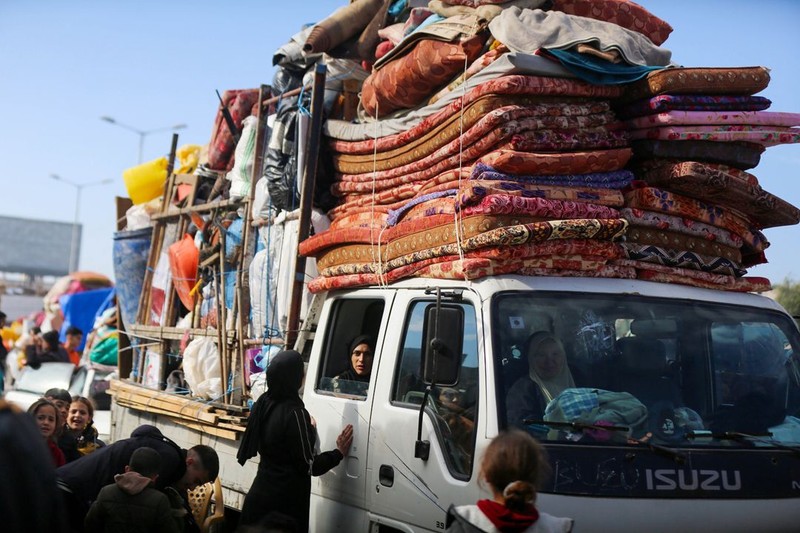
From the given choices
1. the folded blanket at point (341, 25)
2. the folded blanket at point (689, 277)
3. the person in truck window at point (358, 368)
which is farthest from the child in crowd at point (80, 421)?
the folded blanket at point (689, 277)

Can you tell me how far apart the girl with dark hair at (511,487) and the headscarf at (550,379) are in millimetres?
1101

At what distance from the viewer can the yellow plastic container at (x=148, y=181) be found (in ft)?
31.1

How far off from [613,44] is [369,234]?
1.70 m

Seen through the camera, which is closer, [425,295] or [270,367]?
[425,295]

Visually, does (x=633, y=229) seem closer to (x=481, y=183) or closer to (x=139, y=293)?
(x=481, y=183)

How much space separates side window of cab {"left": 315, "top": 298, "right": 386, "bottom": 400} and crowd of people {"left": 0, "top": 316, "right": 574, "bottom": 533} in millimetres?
14

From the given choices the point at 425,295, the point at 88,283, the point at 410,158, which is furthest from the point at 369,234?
the point at 88,283

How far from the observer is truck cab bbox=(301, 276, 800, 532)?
408 centimetres

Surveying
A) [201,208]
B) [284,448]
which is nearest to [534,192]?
[284,448]

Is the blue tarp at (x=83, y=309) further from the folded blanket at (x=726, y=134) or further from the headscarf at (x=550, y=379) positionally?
the headscarf at (x=550, y=379)

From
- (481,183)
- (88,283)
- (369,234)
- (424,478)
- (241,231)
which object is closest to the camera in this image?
(424,478)

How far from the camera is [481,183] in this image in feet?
15.9

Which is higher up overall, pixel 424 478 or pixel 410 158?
pixel 410 158

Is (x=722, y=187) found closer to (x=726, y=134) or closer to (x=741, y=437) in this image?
(x=726, y=134)
